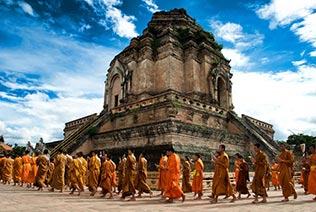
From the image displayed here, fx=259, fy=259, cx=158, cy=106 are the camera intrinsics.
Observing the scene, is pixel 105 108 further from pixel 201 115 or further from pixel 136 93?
pixel 201 115

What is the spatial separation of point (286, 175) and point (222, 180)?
243cm

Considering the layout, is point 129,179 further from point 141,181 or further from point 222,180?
point 222,180

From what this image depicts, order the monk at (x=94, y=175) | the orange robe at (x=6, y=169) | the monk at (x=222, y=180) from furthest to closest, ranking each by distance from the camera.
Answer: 1. the orange robe at (x=6, y=169)
2. the monk at (x=94, y=175)
3. the monk at (x=222, y=180)

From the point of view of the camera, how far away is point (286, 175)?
30.0ft

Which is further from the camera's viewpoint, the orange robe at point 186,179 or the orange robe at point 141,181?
the orange robe at point 186,179

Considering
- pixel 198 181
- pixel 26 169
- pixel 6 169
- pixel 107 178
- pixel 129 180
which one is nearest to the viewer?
pixel 129 180

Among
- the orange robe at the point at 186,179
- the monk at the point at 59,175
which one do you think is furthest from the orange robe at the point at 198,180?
the monk at the point at 59,175

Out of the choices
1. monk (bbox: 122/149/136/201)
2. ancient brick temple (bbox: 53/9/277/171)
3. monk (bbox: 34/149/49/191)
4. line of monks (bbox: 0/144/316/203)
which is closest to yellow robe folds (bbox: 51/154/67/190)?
line of monks (bbox: 0/144/316/203)

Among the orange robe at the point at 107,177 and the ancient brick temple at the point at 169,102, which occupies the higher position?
the ancient brick temple at the point at 169,102

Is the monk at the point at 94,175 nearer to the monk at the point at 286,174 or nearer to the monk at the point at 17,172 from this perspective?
the monk at the point at 17,172

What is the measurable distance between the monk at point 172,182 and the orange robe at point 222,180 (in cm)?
118

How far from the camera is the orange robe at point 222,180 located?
8.53 meters

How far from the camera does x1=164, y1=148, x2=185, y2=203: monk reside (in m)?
8.55

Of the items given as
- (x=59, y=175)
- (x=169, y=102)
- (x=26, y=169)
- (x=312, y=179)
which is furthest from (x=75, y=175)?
(x=312, y=179)
